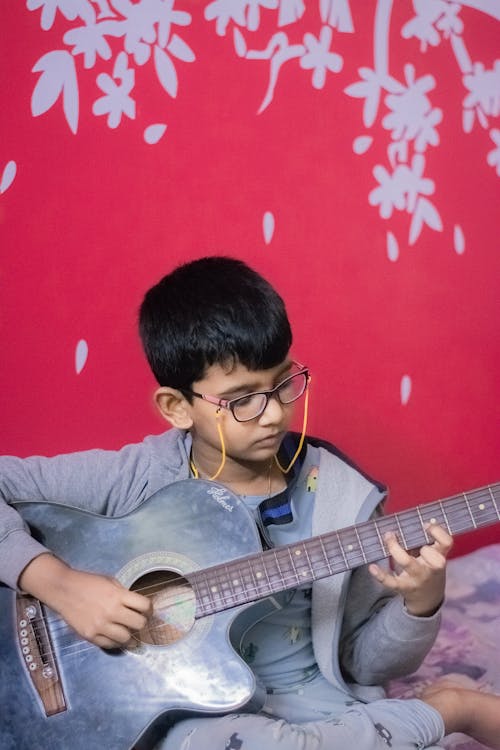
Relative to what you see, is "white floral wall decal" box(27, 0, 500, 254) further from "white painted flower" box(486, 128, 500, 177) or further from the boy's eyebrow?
the boy's eyebrow

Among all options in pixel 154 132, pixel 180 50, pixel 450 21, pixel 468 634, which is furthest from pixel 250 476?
pixel 450 21

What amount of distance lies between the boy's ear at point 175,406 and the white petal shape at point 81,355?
58 cm

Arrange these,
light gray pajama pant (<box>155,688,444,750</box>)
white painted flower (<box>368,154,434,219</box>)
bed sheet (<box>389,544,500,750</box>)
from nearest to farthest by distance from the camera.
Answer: light gray pajama pant (<box>155,688,444,750</box>), bed sheet (<box>389,544,500,750</box>), white painted flower (<box>368,154,434,219</box>)

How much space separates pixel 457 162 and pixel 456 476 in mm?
733

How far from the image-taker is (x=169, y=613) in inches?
47.7

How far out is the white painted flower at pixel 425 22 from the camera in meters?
1.96

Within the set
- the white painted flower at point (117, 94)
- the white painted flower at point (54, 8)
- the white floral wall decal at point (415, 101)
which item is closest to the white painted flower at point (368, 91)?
the white floral wall decal at point (415, 101)

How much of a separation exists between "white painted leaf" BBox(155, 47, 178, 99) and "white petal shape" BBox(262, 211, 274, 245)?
12.6 inches

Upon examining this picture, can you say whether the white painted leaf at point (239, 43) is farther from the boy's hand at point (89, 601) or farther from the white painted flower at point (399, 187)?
the boy's hand at point (89, 601)

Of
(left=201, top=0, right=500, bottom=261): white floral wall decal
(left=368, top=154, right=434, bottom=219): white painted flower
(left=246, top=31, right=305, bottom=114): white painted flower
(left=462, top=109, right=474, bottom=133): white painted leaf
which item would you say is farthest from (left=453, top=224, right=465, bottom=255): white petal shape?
(left=246, top=31, right=305, bottom=114): white painted flower

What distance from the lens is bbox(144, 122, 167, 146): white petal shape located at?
1862 mm

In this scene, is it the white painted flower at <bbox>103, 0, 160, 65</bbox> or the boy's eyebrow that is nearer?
the boy's eyebrow

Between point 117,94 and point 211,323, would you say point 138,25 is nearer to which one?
point 117,94

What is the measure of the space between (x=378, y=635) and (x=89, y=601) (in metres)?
0.43
